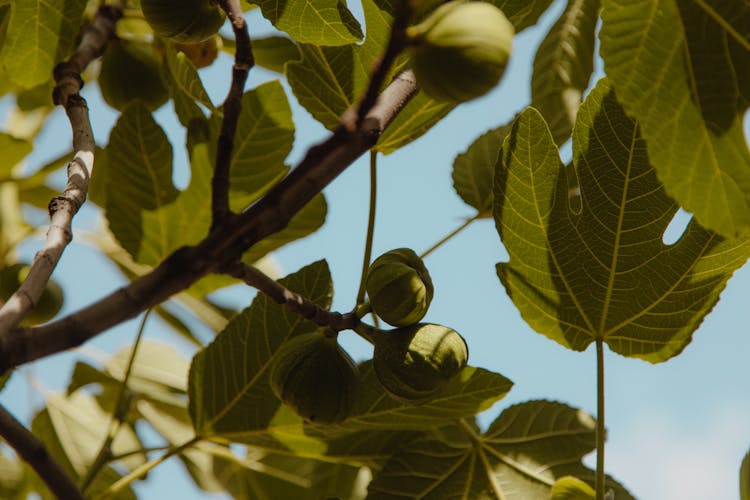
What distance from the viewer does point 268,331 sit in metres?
1.72

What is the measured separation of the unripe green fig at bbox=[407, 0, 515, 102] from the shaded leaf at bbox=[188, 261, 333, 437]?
2.28ft

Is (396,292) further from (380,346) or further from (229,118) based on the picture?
(229,118)

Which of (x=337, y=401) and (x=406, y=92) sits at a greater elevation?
(x=406, y=92)

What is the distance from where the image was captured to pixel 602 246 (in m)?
1.61

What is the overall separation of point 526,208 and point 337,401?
490mm

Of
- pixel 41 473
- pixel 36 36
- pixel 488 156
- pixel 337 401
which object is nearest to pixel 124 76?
pixel 36 36

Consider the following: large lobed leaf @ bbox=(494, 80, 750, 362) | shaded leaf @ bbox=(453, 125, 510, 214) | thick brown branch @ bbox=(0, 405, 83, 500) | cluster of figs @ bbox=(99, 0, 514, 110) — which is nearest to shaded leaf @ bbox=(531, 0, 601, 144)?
shaded leaf @ bbox=(453, 125, 510, 214)

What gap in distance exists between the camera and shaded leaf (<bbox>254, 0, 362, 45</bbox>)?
1.40 metres

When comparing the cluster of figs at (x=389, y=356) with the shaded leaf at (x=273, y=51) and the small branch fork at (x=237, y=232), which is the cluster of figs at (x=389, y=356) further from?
the shaded leaf at (x=273, y=51)

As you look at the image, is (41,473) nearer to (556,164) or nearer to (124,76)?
(556,164)

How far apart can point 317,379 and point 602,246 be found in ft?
1.97

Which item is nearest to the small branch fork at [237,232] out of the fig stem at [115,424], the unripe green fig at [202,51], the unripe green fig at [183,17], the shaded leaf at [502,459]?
the unripe green fig at [183,17]

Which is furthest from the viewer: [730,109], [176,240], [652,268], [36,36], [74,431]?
[74,431]

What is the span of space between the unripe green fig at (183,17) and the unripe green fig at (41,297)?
0.77m
